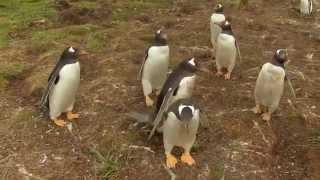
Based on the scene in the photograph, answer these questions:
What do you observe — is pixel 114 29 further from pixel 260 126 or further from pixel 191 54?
pixel 260 126

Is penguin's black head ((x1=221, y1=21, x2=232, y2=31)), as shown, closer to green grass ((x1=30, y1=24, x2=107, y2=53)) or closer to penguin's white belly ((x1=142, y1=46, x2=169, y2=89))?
penguin's white belly ((x1=142, y1=46, x2=169, y2=89))

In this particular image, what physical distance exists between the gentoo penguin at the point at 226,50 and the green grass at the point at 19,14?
126 inches

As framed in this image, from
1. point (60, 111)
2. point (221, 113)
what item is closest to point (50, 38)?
point (60, 111)

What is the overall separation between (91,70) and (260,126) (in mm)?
2476

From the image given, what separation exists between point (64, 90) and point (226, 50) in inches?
92.3

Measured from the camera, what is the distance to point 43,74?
761 centimetres

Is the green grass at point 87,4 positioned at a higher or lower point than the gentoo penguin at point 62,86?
lower

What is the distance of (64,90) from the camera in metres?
6.40

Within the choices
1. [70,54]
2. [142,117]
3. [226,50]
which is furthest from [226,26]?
[70,54]

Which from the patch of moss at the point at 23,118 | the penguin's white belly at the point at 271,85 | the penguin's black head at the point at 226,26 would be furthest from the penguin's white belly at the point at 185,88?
the penguin's black head at the point at 226,26

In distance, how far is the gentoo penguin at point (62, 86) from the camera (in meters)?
6.39

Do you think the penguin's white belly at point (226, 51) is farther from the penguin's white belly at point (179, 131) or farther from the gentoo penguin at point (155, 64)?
the penguin's white belly at point (179, 131)

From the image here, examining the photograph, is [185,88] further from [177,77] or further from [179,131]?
[179,131]

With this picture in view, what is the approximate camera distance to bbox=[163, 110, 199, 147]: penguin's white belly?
5580 millimetres
